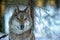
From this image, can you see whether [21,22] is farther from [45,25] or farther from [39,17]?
[45,25]

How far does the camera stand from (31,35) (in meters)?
2.73

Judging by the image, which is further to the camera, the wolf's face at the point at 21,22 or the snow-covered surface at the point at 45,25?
the snow-covered surface at the point at 45,25

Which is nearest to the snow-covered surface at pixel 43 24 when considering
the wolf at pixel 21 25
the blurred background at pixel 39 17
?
the blurred background at pixel 39 17

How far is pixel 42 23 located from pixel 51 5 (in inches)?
26.9

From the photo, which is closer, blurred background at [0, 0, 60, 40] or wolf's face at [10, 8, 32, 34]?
wolf's face at [10, 8, 32, 34]

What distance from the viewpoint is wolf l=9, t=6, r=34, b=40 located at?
8.45ft

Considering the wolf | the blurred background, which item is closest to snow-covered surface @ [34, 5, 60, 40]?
the blurred background

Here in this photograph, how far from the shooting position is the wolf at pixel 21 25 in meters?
2.57

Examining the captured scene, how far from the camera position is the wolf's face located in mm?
2570

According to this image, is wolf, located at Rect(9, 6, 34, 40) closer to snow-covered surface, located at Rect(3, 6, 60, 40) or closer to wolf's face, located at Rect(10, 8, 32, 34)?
wolf's face, located at Rect(10, 8, 32, 34)

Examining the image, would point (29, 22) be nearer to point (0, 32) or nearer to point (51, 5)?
point (0, 32)

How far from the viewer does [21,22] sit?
259cm

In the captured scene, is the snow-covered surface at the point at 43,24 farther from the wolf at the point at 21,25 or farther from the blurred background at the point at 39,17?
the wolf at the point at 21,25

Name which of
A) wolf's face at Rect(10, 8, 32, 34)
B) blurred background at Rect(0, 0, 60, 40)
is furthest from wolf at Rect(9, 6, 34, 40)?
blurred background at Rect(0, 0, 60, 40)
